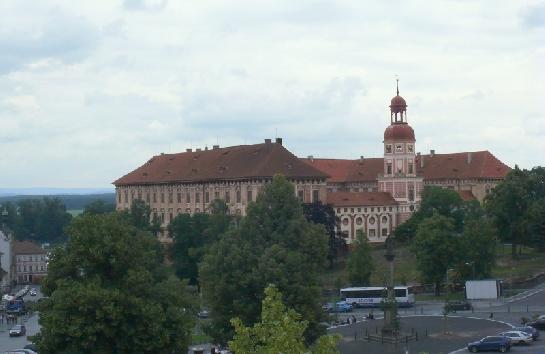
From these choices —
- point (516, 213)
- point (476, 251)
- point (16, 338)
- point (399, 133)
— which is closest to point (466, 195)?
point (399, 133)

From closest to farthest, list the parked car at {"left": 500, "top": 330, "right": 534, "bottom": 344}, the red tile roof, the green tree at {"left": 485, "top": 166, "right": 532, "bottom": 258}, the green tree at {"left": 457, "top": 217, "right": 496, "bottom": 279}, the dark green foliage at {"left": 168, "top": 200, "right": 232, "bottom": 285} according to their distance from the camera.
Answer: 1. the parked car at {"left": 500, "top": 330, "right": 534, "bottom": 344}
2. the green tree at {"left": 457, "top": 217, "right": 496, "bottom": 279}
3. the green tree at {"left": 485, "top": 166, "right": 532, "bottom": 258}
4. the dark green foliage at {"left": 168, "top": 200, "right": 232, "bottom": 285}
5. the red tile roof

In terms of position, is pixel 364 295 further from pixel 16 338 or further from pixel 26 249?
pixel 26 249

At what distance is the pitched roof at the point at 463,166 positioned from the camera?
5389 inches

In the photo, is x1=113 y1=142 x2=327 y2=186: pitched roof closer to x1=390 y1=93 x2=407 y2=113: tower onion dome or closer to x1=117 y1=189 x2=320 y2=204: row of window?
x1=117 y1=189 x2=320 y2=204: row of window

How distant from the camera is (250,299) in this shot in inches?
2008

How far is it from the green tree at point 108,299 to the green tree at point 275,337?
58.4ft

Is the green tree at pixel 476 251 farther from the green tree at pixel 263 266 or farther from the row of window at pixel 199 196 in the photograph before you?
the row of window at pixel 199 196

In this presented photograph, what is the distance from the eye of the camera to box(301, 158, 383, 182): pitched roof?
146 meters

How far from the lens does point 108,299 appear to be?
134 ft

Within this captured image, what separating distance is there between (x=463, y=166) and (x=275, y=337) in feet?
394

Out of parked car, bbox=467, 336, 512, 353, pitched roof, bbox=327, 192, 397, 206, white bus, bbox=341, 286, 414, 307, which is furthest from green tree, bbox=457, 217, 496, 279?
pitched roof, bbox=327, 192, 397, 206

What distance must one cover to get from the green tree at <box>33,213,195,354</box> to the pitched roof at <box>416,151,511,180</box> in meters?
97.2

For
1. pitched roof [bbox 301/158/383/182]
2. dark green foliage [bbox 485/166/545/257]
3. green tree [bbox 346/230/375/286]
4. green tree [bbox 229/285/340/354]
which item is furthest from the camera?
pitched roof [bbox 301/158/383/182]

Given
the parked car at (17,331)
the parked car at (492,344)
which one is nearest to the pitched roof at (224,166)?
the parked car at (17,331)
